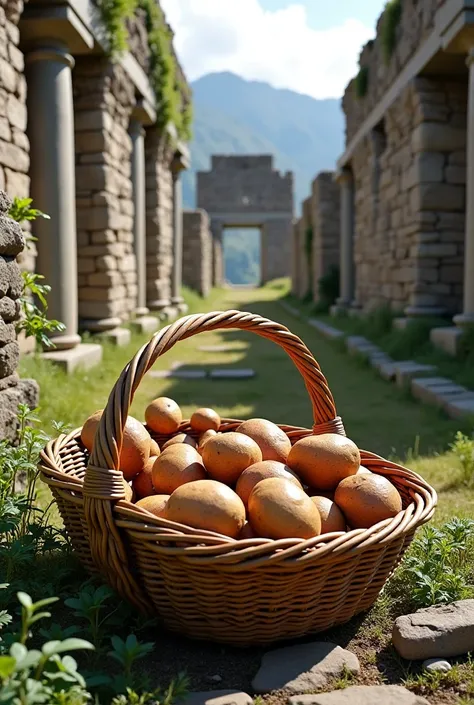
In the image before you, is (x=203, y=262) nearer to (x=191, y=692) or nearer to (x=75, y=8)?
(x=75, y=8)

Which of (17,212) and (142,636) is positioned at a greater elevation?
(17,212)

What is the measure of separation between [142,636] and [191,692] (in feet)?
1.04

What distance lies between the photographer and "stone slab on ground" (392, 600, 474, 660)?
1772mm

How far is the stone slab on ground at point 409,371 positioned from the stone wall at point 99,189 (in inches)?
127

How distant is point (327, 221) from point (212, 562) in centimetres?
1293

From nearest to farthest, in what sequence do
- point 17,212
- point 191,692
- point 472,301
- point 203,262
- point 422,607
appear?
1. point 191,692
2. point 422,607
3. point 17,212
4. point 472,301
5. point 203,262

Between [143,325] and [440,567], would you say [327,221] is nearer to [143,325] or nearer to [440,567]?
[143,325]

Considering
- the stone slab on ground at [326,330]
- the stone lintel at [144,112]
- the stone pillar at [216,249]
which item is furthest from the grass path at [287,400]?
the stone pillar at [216,249]

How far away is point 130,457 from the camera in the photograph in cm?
217

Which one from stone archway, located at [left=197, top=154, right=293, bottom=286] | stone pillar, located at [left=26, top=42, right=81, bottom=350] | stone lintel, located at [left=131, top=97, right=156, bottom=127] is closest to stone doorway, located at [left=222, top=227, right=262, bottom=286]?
stone archway, located at [left=197, top=154, right=293, bottom=286]

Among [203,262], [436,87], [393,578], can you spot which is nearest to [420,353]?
[436,87]

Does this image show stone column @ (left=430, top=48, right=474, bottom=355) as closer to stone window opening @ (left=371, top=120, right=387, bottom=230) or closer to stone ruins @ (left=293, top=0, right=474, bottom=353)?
stone ruins @ (left=293, top=0, right=474, bottom=353)

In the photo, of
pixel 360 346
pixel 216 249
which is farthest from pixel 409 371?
pixel 216 249

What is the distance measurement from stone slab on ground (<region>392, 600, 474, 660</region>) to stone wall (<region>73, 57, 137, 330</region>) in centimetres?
588
